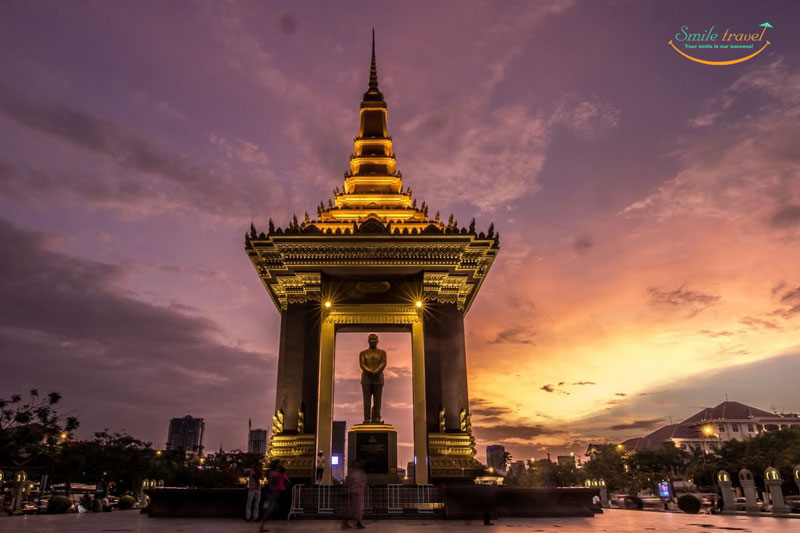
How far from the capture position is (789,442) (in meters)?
60.8

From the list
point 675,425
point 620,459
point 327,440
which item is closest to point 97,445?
point 327,440

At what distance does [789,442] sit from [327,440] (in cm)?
6171

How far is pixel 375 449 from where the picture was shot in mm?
22453

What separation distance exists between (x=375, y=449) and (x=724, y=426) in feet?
410

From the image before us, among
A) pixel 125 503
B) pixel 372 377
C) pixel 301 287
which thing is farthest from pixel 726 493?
pixel 125 503

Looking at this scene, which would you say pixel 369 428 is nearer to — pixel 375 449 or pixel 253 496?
pixel 375 449

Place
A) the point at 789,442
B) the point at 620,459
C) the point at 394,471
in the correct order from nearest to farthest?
the point at 394,471
the point at 789,442
the point at 620,459

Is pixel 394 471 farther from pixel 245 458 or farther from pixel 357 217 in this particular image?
pixel 245 458

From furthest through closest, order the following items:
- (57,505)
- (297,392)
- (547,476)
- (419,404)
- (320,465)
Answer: (547,476), (57,505), (419,404), (320,465), (297,392)

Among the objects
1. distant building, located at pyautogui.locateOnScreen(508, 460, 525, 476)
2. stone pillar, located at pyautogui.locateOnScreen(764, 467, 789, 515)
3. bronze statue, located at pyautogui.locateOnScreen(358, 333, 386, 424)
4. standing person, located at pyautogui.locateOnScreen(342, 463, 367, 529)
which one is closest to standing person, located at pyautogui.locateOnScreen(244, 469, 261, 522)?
standing person, located at pyautogui.locateOnScreen(342, 463, 367, 529)

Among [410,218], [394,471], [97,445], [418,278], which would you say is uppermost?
[410,218]

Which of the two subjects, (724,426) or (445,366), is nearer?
(445,366)

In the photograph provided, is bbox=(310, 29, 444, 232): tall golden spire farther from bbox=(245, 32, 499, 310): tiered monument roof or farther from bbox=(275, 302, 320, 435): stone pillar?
bbox=(275, 302, 320, 435): stone pillar

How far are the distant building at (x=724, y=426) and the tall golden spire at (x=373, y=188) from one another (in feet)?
352
